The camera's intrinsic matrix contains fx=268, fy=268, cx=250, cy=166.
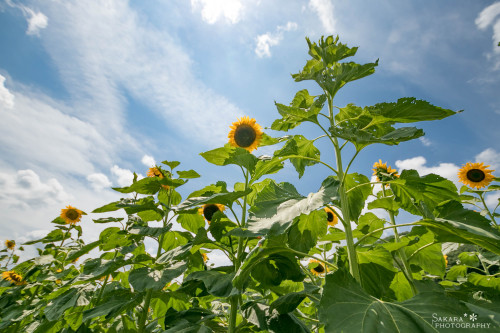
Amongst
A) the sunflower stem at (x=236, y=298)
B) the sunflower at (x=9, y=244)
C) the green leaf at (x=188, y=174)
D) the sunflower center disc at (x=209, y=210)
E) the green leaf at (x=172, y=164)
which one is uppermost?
the sunflower at (x=9, y=244)

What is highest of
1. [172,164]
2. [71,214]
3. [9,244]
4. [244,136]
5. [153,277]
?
[9,244]

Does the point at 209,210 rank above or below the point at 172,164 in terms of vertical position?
below

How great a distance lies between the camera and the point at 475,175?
4016 millimetres

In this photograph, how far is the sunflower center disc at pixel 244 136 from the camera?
8.72 feet

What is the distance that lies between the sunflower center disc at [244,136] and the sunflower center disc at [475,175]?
11.7 ft

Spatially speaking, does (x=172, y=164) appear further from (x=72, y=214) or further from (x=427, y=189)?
(x=72, y=214)

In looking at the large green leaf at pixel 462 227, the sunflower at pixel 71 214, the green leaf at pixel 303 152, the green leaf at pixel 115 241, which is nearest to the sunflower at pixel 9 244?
the sunflower at pixel 71 214

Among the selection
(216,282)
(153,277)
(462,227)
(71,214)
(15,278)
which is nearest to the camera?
(462,227)

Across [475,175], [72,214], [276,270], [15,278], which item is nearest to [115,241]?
[276,270]

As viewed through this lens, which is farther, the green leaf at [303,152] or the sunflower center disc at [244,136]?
the sunflower center disc at [244,136]

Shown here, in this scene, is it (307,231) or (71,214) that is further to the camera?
(71,214)

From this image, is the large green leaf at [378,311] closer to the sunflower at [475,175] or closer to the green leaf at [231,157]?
the green leaf at [231,157]

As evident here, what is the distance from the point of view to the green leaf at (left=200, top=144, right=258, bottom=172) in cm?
183

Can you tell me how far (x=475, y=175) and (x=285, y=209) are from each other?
4.26 meters
